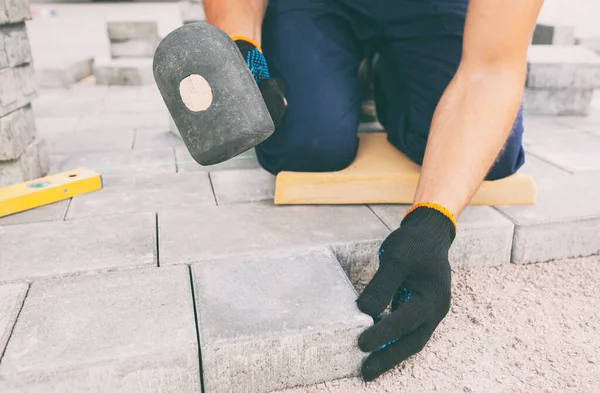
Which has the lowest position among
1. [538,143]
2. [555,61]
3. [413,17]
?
[538,143]

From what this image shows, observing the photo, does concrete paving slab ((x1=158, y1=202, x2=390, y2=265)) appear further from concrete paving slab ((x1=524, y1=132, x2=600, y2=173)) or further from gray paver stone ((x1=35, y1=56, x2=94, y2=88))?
gray paver stone ((x1=35, y1=56, x2=94, y2=88))

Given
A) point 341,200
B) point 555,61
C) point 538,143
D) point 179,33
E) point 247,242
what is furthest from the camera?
point 555,61

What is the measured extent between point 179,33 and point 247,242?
596mm

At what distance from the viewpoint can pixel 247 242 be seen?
1505mm

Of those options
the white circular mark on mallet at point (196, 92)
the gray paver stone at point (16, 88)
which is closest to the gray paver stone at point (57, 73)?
the gray paver stone at point (16, 88)

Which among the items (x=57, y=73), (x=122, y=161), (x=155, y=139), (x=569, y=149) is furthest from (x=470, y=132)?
(x=57, y=73)

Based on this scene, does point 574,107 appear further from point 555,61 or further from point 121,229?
point 121,229

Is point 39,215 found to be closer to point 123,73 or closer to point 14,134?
point 14,134

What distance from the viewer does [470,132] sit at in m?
1.42

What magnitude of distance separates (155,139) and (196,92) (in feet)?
4.47

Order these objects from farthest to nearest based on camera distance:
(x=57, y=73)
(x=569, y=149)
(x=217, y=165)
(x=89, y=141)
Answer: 1. (x=57, y=73)
2. (x=89, y=141)
3. (x=569, y=149)
4. (x=217, y=165)

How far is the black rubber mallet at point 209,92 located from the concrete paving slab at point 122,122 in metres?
1.55

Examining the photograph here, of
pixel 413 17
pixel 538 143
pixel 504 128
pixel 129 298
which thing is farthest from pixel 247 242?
pixel 538 143

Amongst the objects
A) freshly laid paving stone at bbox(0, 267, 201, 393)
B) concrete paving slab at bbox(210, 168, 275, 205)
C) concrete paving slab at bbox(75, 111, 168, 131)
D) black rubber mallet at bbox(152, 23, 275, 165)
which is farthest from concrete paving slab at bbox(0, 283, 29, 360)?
concrete paving slab at bbox(75, 111, 168, 131)
